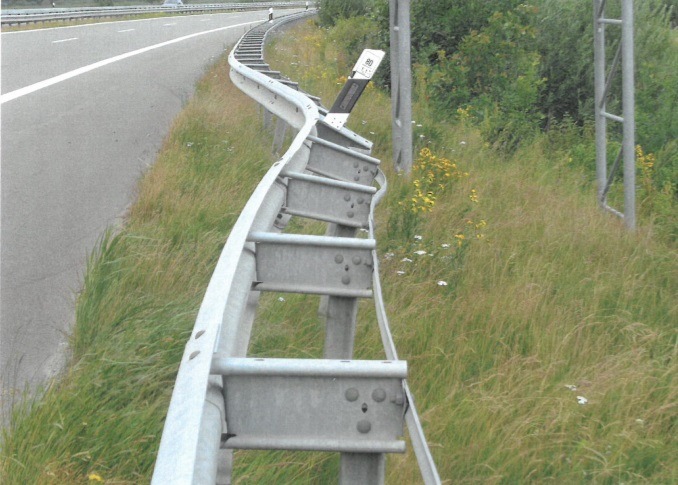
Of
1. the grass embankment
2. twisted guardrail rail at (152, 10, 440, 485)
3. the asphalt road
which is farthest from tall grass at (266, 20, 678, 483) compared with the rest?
the asphalt road

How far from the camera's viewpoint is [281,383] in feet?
7.82

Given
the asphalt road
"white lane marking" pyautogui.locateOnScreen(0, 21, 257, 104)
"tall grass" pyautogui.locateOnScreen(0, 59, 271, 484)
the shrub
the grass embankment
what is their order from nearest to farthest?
"tall grass" pyautogui.locateOnScreen(0, 59, 271, 484)
the grass embankment
the asphalt road
"white lane marking" pyautogui.locateOnScreen(0, 21, 257, 104)
the shrub

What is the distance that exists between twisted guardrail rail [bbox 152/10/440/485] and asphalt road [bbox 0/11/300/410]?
4.56 feet

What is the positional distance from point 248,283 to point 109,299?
84.7 inches

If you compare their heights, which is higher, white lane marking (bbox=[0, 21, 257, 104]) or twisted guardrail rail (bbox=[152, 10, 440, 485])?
twisted guardrail rail (bbox=[152, 10, 440, 485])

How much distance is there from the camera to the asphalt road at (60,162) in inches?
215

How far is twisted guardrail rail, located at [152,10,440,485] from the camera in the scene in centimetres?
209

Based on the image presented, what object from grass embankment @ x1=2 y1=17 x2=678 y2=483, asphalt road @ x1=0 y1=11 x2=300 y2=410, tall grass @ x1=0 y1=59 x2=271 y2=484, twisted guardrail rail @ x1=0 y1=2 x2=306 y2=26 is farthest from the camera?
twisted guardrail rail @ x1=0 y1=2 x2=306 y2=26

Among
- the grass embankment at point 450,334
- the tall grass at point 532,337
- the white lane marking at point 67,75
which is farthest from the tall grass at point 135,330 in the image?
the white lane marking at point 67,75

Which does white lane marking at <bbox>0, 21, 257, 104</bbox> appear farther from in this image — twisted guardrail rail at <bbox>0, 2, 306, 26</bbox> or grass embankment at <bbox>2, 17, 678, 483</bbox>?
twisted guardrail rail at <bbox>0, 2, 306, 26</bbox>

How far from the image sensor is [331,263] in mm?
3467

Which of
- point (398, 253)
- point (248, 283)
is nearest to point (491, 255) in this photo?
point (398, 253)

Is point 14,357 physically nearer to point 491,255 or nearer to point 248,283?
A: point 248,283

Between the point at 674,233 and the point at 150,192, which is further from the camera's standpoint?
the point at 674,233
